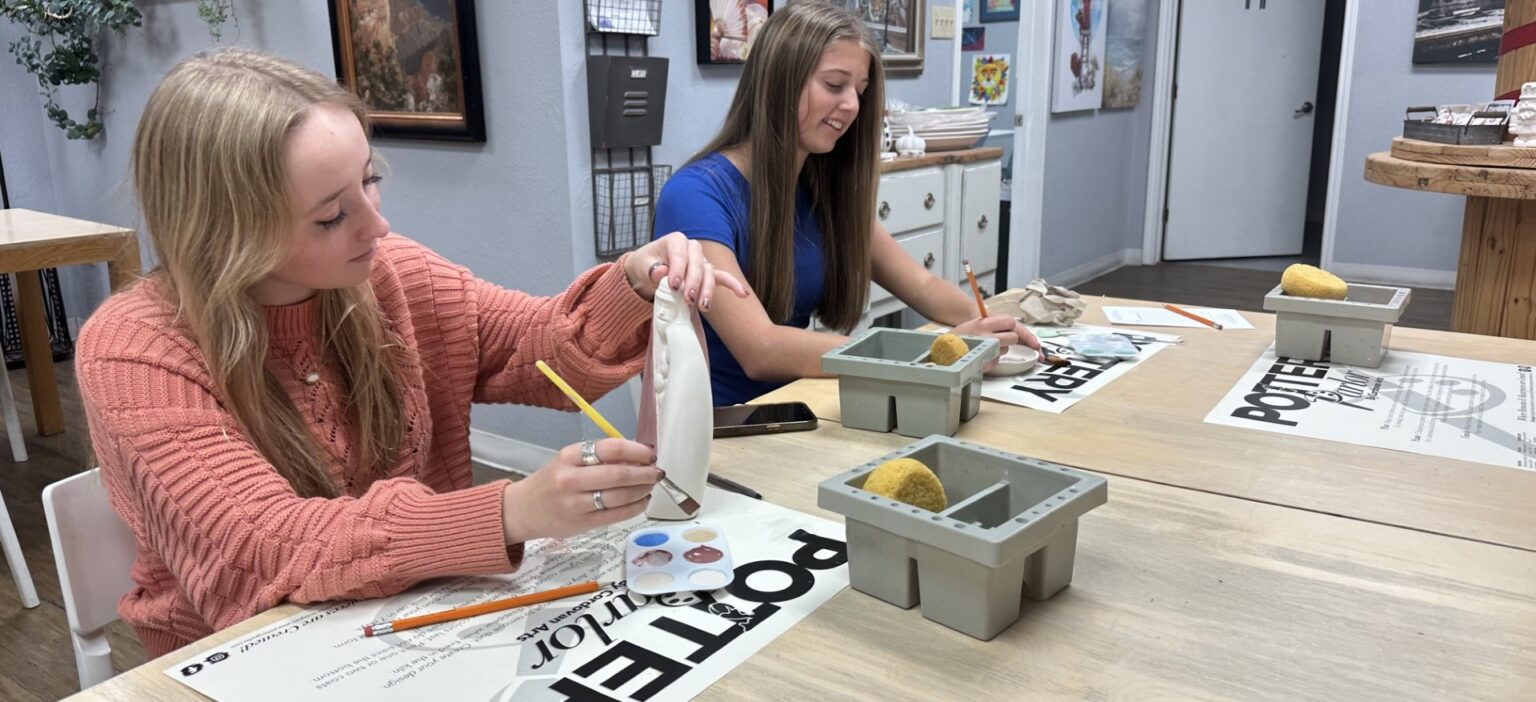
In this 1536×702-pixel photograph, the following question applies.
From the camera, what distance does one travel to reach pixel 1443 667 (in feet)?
2.52

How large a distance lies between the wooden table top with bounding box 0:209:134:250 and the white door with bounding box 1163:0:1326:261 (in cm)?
524

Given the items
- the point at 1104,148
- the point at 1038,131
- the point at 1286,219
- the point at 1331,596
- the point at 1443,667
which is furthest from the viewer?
the point at 1286,219

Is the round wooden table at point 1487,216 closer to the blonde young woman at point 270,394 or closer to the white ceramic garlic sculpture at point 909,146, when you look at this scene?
the white ceramic garlic sculpture at point 909,146

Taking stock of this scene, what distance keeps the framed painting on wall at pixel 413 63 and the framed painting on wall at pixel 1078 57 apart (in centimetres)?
320

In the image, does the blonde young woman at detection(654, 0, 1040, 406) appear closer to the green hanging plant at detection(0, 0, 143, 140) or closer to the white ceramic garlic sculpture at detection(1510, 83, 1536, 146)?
the white ceramic garlic sculpture at detection(1510, 83, 1536, 146)

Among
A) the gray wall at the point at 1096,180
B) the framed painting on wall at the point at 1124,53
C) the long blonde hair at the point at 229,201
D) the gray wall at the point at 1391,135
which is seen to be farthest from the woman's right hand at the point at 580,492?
the gray wall at the point at 1391,135

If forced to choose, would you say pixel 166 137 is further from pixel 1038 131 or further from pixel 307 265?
pixel 1038 131

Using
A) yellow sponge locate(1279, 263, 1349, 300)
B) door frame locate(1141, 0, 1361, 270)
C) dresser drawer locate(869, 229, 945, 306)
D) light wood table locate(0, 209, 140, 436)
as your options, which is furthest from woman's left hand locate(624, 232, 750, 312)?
door frame locate(1141, 0, 1361, 270)

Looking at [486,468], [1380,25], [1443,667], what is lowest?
[486,468]

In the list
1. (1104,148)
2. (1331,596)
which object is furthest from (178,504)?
(1104,148)

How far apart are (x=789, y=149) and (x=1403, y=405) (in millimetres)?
983

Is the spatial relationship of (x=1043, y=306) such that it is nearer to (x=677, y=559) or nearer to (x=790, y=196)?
(x=790, y=196)

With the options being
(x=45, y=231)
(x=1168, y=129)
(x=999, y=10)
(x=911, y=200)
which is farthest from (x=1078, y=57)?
(x=45, y=231)

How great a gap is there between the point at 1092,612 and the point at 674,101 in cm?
223
